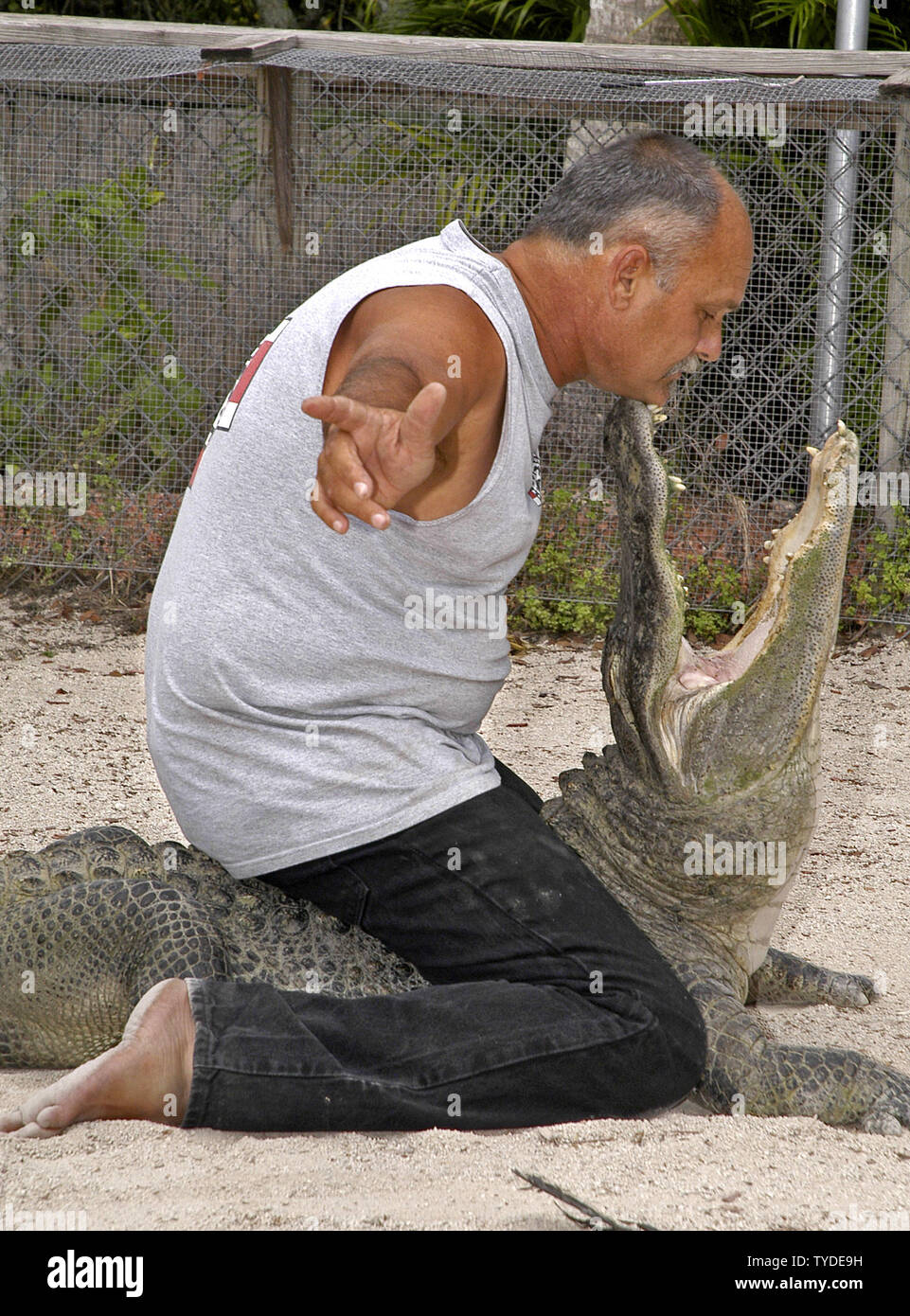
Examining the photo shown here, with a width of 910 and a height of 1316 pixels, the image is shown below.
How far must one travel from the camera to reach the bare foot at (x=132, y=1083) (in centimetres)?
195

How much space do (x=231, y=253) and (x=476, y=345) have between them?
153 inches

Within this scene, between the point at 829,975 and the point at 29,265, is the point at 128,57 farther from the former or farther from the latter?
the point at 829,975

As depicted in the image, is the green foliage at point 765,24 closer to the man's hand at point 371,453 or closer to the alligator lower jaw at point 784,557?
the alligator lower jaw at point 784,557

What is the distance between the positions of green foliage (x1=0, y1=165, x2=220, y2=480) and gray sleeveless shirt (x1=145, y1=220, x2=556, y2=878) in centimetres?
351

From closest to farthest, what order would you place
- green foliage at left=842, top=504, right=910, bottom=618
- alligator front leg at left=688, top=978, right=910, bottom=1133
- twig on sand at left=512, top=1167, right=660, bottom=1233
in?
twig on sand at left=512, top=1167, right=660, bottom=1233 < alligator front leg at left=688, top=978, right=910, bottom=1133 < green foliage at left=842, top=504, right=910, bottom=618

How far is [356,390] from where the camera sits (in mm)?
1541

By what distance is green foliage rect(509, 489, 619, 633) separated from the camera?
17.9 feet

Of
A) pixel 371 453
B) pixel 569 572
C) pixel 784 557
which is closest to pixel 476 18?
pixel 569 572

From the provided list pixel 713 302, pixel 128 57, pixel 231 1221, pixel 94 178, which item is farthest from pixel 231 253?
pixel 231 1221

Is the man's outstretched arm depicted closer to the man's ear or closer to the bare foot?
the man's ear

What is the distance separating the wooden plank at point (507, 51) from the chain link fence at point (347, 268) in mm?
243

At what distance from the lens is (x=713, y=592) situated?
536cm

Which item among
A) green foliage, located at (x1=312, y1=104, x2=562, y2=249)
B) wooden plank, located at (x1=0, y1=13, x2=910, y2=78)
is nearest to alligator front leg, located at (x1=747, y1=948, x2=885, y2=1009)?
wooden plank, located at (x1=0, y1=13, x2=910, y2=78)

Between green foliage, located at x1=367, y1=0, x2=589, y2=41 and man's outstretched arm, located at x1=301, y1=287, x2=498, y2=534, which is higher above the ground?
green foliage, located at x1=367, y1=0, x2=589, y2=41
